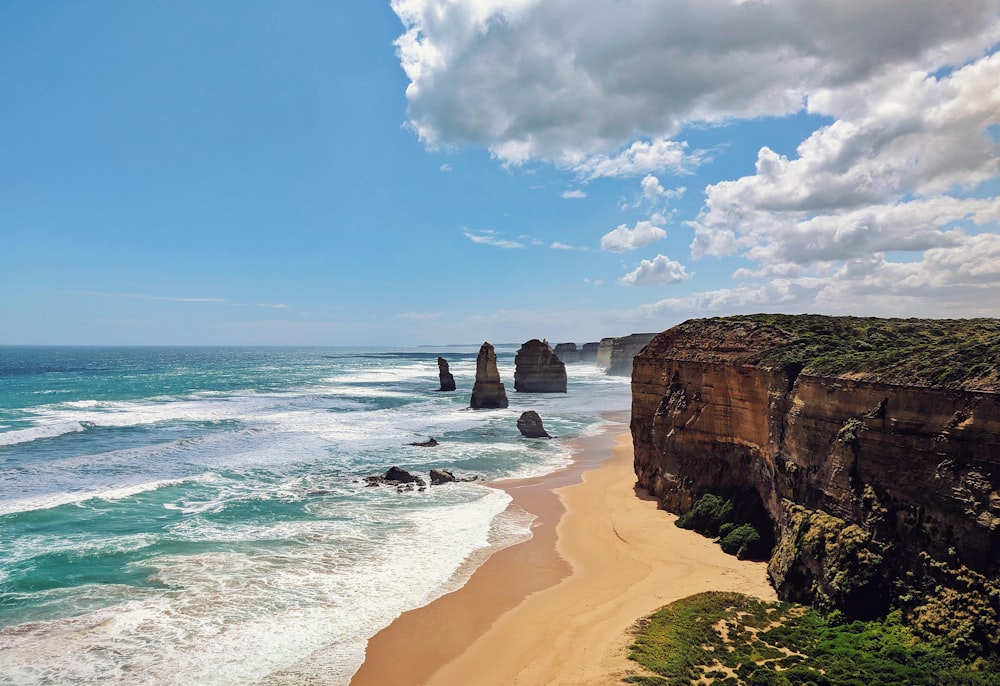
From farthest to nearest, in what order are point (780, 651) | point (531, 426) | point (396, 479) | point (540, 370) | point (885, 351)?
point (540, 370) → point (531, 426) → point (396, 479) → point (885, 351) → point (780, 651)

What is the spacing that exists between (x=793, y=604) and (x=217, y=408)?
6374 centimetres

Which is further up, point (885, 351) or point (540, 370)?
point (885, 351)

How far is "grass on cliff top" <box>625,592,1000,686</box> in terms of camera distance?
1135cm

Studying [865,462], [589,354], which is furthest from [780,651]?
[589,354]

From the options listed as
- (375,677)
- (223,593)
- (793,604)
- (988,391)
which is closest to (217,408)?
(223,593)

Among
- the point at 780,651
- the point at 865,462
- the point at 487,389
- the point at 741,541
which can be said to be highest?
the point at 865,462

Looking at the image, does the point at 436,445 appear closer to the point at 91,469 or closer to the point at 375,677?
the point at 91,469

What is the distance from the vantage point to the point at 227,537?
22656 millimetres

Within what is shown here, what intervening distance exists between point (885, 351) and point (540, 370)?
67.0 metres

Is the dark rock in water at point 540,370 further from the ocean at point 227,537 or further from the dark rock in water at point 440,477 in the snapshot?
the dark rock in water at point 440,477

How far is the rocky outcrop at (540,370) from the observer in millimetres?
82750

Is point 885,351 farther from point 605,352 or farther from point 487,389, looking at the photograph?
point 605,352

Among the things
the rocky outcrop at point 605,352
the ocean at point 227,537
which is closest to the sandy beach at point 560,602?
the ocean at point 227,537

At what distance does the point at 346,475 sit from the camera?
110ft
